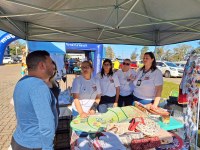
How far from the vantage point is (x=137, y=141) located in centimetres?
201

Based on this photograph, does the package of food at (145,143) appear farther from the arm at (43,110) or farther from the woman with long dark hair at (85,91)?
the woman with long dark hair at (85,91)

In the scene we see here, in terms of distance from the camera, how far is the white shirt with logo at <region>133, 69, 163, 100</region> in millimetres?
3285

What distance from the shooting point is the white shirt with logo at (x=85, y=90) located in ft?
10.4

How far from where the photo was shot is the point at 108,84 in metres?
3.71

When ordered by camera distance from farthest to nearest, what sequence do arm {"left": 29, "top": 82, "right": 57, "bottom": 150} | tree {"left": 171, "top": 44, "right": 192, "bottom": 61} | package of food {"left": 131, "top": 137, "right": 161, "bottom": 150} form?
tree {"left": 171, "top": 44, "right": 192, "bottom": 61} < package of food {"left": 131, "top": 137, "right": 161, "bottom": 150} < arm {"left": 29, "top": 82, "right": 57, "bottom": 150}

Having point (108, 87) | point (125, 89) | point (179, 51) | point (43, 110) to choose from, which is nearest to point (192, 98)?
point (125, 89)

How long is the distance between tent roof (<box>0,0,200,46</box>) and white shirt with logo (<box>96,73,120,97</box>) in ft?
2.89

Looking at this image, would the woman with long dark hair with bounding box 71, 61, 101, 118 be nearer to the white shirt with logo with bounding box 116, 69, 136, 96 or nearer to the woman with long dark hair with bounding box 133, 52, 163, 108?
the woman with long dark hair with bounding box 133, 52, 163, 108

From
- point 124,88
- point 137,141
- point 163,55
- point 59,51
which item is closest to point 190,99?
point 124,88

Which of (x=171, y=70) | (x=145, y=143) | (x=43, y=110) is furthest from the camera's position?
(x=171, y=70)

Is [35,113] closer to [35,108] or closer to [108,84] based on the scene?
[35,108]

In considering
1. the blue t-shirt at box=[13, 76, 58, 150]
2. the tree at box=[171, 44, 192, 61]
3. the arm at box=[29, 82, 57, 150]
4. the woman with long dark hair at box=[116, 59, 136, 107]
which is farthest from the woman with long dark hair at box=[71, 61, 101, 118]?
the tree at box=[171, 44, 192, 61]

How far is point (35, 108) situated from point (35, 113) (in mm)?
77

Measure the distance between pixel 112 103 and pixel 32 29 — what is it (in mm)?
2124
